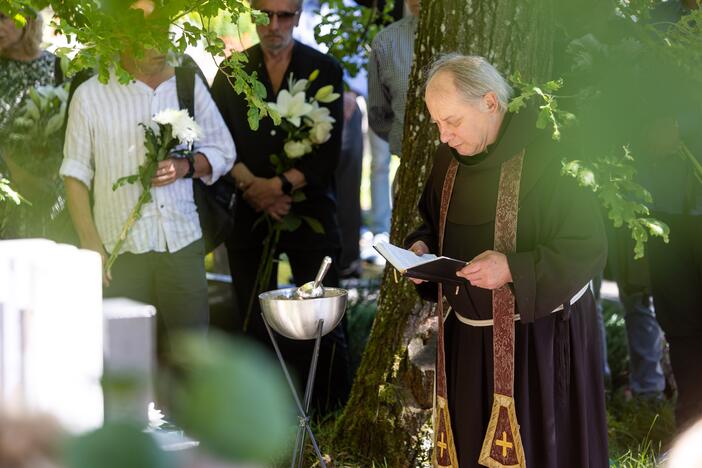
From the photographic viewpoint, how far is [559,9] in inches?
118

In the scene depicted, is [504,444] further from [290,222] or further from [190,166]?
[290,222]

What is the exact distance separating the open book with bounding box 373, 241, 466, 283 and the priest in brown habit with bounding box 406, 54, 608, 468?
4 centimetres

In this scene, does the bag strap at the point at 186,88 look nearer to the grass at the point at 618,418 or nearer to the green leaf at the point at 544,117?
the grass at the point at 618,418

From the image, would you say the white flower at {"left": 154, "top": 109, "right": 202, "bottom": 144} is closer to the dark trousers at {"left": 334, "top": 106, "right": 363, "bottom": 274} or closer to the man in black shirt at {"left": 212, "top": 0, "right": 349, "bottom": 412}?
the man in black shirt at {"left": 212, "top": 0, "right": 349, "bottom": 412}

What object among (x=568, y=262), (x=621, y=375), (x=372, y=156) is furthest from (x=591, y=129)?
(x=372, y=156)

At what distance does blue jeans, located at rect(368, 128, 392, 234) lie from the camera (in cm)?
991

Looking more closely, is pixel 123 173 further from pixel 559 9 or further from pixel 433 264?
pixel 559 9

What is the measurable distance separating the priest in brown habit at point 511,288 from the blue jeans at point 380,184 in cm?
644

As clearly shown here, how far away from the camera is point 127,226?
4.53 m

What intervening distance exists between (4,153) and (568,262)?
312cm

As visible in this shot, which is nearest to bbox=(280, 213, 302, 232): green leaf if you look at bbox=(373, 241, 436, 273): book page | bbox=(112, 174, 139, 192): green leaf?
bbox=(112, 174, 139, 192): green leaf

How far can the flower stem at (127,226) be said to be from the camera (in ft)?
14.7

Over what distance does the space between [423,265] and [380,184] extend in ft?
23.4

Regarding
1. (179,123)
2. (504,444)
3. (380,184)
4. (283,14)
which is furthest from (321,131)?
(380,184)
